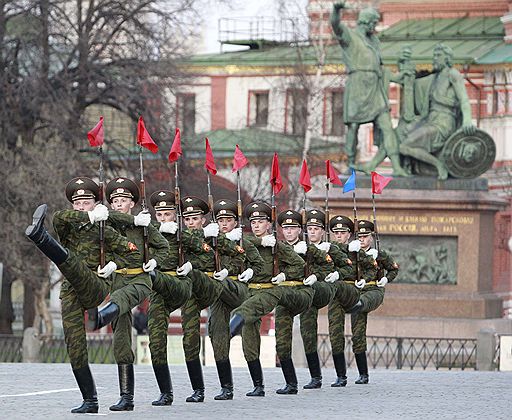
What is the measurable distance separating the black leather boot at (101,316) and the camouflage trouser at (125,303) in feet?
0.52

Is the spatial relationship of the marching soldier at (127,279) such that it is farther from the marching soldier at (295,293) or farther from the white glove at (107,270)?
the marching soldier at (295,293)

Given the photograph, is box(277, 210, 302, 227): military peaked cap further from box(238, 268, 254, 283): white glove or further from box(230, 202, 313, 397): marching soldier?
box(238, 268, 254, 283): white glove

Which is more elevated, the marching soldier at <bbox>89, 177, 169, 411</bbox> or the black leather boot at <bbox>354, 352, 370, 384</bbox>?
the marching soldier at <bbox>89, 177, 169, 411</bbox>

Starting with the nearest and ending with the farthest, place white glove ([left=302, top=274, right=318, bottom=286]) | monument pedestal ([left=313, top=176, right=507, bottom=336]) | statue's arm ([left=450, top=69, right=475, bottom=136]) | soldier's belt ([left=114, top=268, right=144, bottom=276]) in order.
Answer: soldier's belt ([left=114, top=268, right=144, bottom=276])
white glove ([left=302, top=274, right=318, bottom=286])
monument pedestal ([left=313, top=176, right=507, bottom=336])
statue's arm ([left=450, top=69, right=475, bottom=136])

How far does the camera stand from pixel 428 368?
33.0 meters

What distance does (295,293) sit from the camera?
21.1 meters

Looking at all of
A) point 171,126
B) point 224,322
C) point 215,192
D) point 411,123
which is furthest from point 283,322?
point 215,192

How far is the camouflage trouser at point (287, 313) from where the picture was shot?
20953 mm

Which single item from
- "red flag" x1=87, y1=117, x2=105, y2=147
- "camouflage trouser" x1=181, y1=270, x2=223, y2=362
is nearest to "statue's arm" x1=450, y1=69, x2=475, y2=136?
"camouflage trouser" x1=181, y1=270, x2=223, y2=362

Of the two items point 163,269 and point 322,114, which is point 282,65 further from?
point 163,269

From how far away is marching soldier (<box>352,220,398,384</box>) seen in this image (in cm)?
2341

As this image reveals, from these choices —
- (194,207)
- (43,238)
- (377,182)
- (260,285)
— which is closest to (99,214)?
(43,238)

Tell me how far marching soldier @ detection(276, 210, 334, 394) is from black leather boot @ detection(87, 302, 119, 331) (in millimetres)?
3697

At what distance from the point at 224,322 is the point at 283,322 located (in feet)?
4.69
